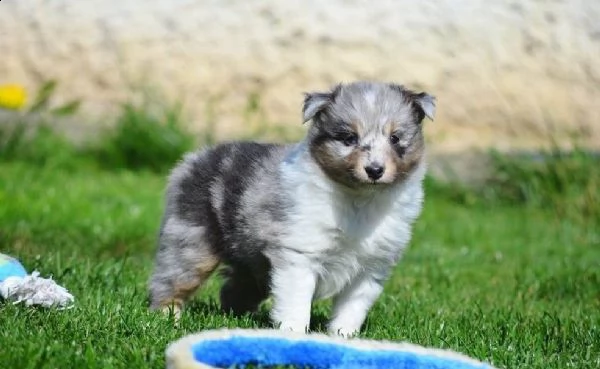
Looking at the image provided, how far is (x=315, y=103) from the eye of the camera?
520cm

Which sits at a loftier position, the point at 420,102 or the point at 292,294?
the point at 420,102

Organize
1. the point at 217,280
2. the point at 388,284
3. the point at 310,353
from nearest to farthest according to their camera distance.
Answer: the point at 310,353 < the point at 217,280 < the point at 388,284

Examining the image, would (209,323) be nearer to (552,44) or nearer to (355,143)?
(355,143)

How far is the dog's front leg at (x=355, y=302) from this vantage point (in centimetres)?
521

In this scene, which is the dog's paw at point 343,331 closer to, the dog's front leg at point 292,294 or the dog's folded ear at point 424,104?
the dog's front leg at point 292,294

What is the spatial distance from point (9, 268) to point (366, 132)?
1808mm

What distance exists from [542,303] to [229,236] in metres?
2.38

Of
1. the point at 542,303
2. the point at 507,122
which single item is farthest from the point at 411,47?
the point at 542,303

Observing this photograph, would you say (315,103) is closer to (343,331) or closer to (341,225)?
(341,225)

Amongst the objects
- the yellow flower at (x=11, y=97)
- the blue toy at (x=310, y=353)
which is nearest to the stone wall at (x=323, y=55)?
the yellow flower at (x=11, y=97)

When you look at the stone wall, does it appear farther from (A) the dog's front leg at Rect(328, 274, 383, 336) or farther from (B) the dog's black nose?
(B) the dog's black nose

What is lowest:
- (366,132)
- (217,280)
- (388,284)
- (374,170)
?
(388,284)

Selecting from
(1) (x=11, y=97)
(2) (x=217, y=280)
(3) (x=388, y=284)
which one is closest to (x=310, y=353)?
(2) (x=217, y=280)

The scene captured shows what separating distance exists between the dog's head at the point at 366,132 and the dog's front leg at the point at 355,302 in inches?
20.0
